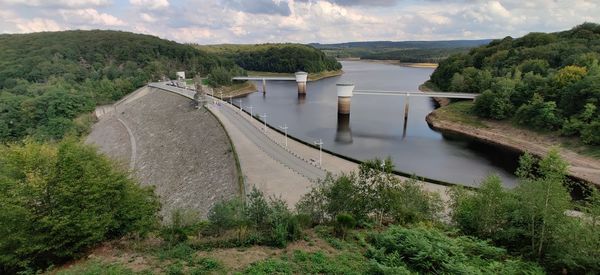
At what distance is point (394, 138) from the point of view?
4603cm

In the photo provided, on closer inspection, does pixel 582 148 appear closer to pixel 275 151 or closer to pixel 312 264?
pixel 275 151

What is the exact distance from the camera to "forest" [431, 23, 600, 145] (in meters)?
38.1

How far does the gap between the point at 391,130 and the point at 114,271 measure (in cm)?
4574

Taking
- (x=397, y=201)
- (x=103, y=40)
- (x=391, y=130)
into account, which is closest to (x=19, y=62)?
(x=103, y=40)

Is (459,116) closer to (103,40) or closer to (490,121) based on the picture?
(490,121)

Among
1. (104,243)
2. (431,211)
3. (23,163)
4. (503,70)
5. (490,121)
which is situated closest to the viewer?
(23,163)

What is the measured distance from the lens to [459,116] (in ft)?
173

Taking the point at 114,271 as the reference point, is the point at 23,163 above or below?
above

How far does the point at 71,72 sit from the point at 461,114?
103 metres

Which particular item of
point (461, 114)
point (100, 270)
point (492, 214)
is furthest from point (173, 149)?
point (461, 114)

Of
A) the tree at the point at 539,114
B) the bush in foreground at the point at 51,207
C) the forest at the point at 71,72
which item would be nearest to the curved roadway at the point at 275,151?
the bush in foreground at the point at 51,207

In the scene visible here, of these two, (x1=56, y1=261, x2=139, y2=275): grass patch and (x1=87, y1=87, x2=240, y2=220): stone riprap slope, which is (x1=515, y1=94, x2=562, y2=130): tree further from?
(x1=56, y1=261, x2=139, y2=275): grass patch

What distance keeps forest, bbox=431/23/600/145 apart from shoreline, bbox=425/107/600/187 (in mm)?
1907

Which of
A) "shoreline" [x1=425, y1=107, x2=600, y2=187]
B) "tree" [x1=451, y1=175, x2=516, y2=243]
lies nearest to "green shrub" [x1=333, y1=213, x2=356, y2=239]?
"tree" [x1=451, y1=175, x2=516, y2=243]
